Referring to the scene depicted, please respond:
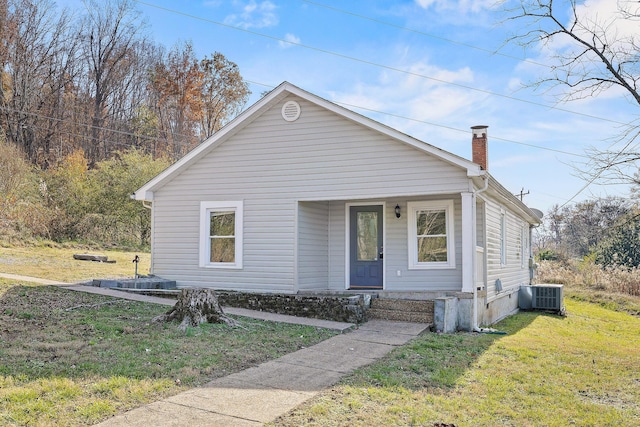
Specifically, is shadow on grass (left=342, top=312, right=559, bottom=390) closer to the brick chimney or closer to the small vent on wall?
the brick chimney

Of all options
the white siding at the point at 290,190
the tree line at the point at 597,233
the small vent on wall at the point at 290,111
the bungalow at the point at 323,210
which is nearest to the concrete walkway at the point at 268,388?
the bungalow at the point at 323,210

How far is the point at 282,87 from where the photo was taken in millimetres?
12453

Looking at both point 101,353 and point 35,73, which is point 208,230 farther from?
point 35,73

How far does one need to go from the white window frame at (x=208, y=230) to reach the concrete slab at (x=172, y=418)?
Result: 8083 mm

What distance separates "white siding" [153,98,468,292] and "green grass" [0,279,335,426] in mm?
2884

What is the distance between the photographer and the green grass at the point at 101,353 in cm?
484

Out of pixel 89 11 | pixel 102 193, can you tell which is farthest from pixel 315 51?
pixel 89 11

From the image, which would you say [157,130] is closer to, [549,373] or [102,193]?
[102,193]

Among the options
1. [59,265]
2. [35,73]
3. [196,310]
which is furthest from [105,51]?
[196,310]

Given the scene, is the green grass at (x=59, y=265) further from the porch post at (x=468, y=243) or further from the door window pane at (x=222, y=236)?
the porch post at (x=468, y=243)

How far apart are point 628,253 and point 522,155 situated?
682 centimetres

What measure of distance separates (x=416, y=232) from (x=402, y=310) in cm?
235

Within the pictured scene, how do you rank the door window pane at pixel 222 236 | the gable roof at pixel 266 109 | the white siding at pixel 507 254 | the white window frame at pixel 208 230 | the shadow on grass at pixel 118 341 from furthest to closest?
1. the door window pane at pixel 222 236
2. the white window frame at pixel 208 230
3. the white siding at pixel 507 254
4. the gable roof at pixel 266 109
5. the shadow on grass at pixel 118 341

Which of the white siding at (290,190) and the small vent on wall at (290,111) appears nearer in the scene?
the white siding at (290,190)
